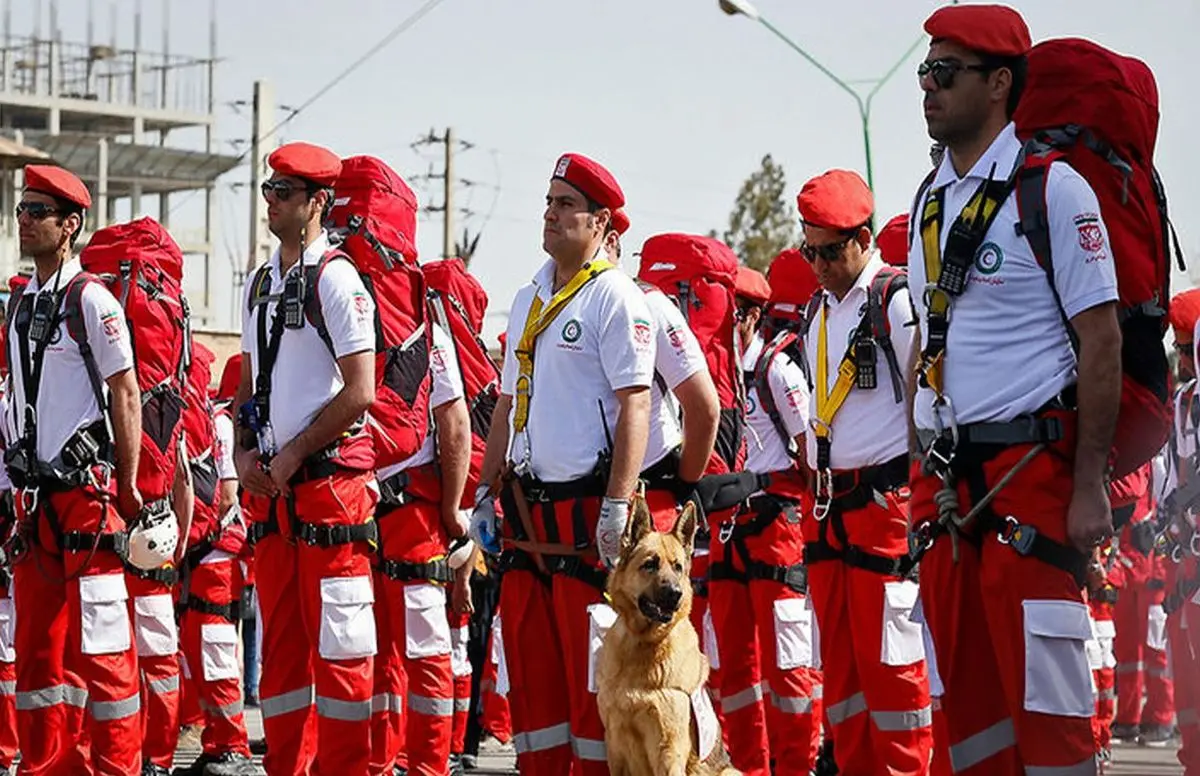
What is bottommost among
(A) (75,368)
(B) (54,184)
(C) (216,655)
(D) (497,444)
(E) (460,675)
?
(E) (460,675)

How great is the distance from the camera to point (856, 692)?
9320 millimetres

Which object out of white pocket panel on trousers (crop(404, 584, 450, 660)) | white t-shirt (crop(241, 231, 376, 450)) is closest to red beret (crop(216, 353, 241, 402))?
white pocket panel on trousers (crop(404, 584, 450, 660))

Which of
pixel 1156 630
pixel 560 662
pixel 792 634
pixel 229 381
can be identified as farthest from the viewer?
pixel 1156 630

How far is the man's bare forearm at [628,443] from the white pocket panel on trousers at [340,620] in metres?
1.37

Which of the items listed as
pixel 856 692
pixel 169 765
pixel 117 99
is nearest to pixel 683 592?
pixel 856 692

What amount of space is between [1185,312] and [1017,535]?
659 centimetres

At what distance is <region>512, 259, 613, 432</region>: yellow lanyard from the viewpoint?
8055 mm

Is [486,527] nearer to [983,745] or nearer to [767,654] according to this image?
[983,745]

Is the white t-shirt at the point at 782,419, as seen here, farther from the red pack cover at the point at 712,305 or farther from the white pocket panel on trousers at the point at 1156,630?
the white pocket panel on trousers at the point at 1156,630

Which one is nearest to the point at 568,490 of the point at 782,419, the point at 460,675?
the point at 782,419

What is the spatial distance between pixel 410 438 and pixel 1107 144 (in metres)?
4.60

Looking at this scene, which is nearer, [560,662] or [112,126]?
[560,662]

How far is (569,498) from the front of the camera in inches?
309

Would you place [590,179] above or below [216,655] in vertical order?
above
